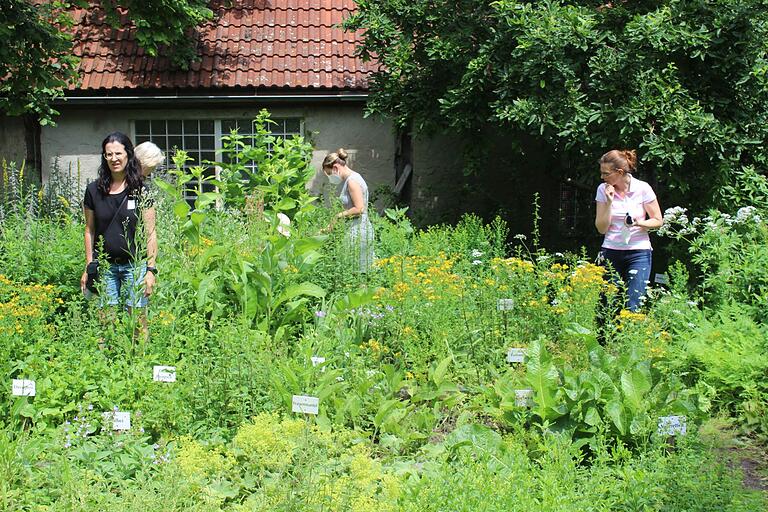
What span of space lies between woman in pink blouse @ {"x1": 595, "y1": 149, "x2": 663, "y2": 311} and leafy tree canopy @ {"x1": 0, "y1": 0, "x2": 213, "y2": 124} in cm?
661

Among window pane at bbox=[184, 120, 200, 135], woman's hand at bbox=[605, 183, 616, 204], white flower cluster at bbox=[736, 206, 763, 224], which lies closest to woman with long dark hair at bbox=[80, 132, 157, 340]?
woman's hand at bbox=[605, 183, 616, 204]

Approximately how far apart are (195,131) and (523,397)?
8.82m

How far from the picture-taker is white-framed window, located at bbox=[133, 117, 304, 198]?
37.6 ft

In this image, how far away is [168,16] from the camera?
33.9 feet

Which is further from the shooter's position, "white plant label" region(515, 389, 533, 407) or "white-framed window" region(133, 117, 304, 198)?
"white-framed window" region(133, 117, 304, 198)

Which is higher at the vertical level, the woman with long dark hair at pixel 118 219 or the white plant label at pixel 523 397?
the woman with long dark hair at pixel 118 219

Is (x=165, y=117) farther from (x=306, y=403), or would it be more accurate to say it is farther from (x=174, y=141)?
(x=306, y=403)

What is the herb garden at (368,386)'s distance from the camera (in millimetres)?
3225

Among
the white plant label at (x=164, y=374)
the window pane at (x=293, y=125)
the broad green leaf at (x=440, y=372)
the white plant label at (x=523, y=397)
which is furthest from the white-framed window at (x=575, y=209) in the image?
the white plant label at (x=164, y=374)

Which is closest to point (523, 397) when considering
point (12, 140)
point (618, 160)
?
point (618, 160)

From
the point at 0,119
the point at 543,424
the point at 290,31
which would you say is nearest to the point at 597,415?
the point at 543,424

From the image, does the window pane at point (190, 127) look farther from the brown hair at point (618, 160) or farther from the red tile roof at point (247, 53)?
the brown hair at point (618, 160)

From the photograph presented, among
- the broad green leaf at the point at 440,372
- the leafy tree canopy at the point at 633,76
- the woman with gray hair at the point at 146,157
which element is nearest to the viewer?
the broad green leaf at the point at 440,372

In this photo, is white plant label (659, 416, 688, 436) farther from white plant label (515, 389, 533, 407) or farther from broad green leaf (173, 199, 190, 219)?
broad green leaf (173, 199, 190, 219)
